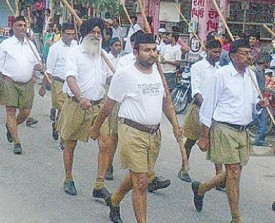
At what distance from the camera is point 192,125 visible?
8328 mm

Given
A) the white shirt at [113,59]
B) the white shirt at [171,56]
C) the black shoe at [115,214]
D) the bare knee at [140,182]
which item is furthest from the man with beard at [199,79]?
the white shirt at [171,56]

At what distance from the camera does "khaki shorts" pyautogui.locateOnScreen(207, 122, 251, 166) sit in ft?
21.2

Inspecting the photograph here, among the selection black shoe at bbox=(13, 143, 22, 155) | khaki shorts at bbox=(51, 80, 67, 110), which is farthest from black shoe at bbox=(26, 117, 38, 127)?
black shoe at bbox=(13, 143, 22, 155)

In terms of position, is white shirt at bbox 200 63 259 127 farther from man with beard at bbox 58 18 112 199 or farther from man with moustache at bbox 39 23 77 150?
man with moustache at bbox 39 23 77 150

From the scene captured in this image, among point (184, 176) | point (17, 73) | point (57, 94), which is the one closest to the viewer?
point (184, 176)

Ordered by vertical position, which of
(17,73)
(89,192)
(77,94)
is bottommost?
(89,192)

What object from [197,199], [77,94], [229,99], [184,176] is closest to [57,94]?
[184,176]

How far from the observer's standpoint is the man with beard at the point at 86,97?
24.2 ft

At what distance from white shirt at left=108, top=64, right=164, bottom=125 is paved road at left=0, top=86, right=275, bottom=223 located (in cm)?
114

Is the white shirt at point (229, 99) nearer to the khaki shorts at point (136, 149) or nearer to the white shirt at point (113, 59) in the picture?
the khaki shorts at point (136, 149)

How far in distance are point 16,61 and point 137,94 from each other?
12.2 ft

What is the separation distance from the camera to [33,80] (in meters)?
9.63

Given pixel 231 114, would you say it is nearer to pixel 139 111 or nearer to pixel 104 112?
pixel 139 111

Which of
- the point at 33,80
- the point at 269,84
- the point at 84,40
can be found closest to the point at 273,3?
the point at 269,84
